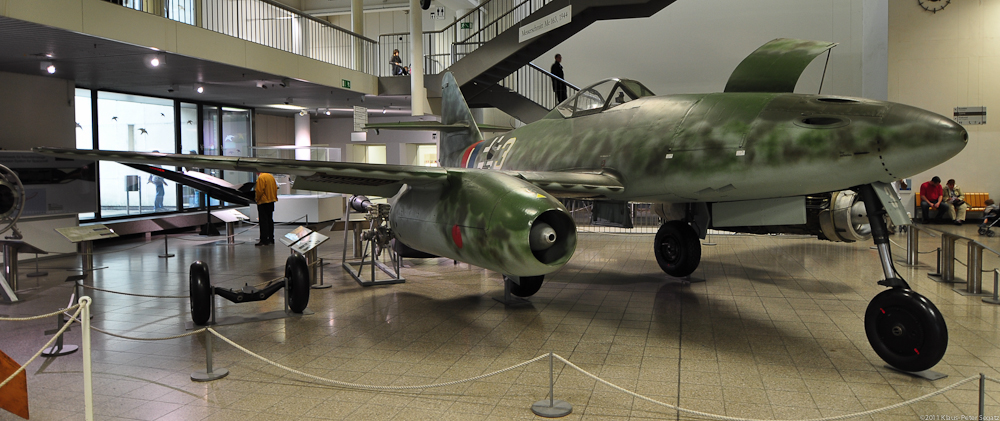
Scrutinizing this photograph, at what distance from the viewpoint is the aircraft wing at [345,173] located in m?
5.73

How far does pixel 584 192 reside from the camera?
6555 millimetres

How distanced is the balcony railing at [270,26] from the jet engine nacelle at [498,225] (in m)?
8.22

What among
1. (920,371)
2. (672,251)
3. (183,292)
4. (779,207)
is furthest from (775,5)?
(183,292)

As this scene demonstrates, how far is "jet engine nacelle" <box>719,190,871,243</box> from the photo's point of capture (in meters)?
8.30

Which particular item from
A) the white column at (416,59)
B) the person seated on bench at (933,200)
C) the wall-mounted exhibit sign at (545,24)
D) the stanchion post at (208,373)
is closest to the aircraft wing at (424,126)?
the wall-mounted exhibit sign at (545,24)

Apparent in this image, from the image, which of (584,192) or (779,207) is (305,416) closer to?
(584,192)

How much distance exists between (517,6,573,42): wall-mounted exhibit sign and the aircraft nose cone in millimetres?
8271

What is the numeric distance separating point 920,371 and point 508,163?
5.43 meters

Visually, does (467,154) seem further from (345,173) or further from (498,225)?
(498,225)

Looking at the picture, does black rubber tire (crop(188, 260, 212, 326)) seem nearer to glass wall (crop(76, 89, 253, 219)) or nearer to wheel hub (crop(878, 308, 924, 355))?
wheel hub (crop(878, 308, 924, 355))

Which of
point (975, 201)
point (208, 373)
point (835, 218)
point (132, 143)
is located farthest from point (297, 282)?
point (975, 201)

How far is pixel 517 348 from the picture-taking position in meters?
5.70

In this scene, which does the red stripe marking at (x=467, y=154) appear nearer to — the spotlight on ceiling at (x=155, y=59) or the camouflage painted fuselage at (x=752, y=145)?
the camouflage painted fuselage at (x=752, y=145)

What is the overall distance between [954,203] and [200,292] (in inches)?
754
